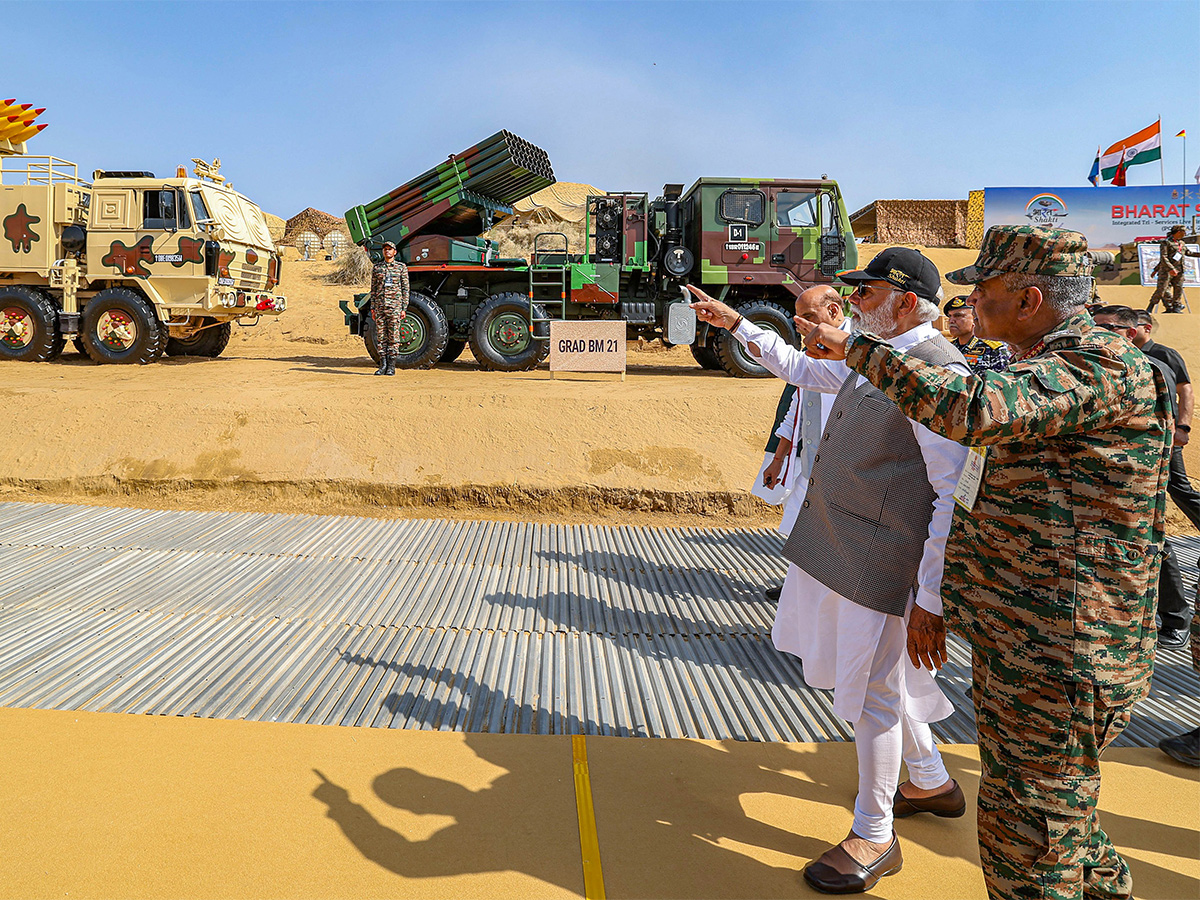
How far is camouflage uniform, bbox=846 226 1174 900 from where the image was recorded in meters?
1.55

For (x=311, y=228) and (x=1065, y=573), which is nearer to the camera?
(x=1065, y=573)

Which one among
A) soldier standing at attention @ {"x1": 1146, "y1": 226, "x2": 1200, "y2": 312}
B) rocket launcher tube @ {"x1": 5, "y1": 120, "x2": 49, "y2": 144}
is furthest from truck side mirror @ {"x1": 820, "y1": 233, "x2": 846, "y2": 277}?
rocket launcher tube @ {"x1": 5, "y1": 120, "x2": 49, "y2": 144}

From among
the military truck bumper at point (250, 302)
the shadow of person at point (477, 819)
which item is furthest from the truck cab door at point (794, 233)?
the shadow of person at point (477, 819)

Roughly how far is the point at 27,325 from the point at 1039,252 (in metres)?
13.8

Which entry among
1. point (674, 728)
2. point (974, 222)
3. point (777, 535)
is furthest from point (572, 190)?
point (674, 728)

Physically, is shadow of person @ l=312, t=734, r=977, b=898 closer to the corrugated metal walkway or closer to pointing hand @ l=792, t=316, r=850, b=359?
the corrugated metal walkway

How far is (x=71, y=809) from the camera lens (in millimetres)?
2334

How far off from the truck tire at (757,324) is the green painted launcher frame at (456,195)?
3.97m

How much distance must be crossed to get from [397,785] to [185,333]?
Result: 1166 cm

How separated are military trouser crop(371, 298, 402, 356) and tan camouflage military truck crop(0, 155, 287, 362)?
9.28 ft

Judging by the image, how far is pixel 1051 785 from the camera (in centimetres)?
162

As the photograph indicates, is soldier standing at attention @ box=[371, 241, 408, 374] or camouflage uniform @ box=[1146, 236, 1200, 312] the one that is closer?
soldier standing at attention @ box=[371, 241, 408, 374]

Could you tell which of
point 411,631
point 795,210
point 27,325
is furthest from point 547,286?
point 411,631

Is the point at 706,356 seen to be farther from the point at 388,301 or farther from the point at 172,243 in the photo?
the point at 172,243
